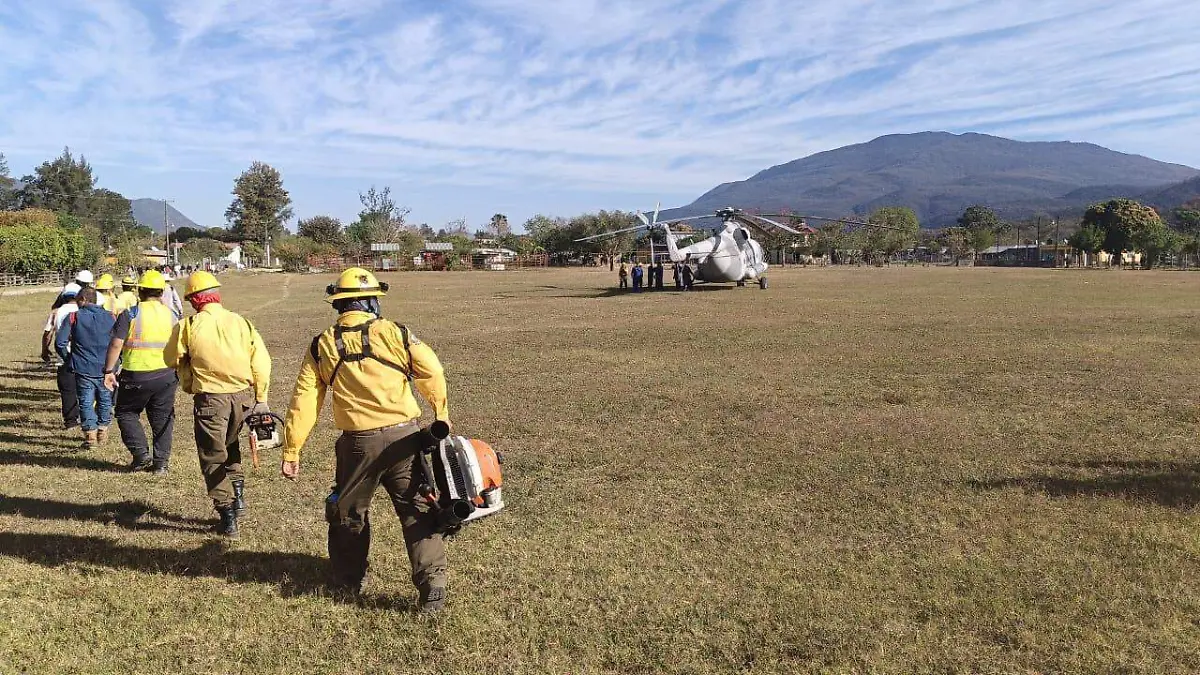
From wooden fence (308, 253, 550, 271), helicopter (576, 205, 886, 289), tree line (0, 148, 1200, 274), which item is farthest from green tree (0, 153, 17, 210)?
helicopter (576, 205, 886, 289)

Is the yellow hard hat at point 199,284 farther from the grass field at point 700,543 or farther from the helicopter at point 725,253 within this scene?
the helicopter at point 725,253

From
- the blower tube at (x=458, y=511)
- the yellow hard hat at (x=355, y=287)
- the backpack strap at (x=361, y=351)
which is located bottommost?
the blower tube at (x=458, y=511)

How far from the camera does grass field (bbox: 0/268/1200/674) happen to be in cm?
418

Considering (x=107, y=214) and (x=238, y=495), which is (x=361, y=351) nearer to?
(x=238, y=495)

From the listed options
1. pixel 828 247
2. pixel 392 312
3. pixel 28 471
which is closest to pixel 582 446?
pixel 28 471

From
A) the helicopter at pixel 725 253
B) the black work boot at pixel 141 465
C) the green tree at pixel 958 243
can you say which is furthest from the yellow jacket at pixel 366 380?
the green tree at pixel 958 243

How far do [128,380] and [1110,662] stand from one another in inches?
299

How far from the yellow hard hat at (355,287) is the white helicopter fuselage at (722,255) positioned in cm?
3083

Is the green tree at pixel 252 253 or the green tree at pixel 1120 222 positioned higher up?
the green tree at pixel 1120 222

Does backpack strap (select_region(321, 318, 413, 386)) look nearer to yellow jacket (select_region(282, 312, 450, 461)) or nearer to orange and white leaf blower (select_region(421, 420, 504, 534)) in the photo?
yellow jacket (select_region(282, 312, 450, 461))

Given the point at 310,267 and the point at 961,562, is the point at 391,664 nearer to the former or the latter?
the point at 961,562

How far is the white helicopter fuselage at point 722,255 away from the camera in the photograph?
34.8 meters

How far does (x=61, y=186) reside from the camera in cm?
10488

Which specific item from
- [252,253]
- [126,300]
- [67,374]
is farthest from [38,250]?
[252,253]
